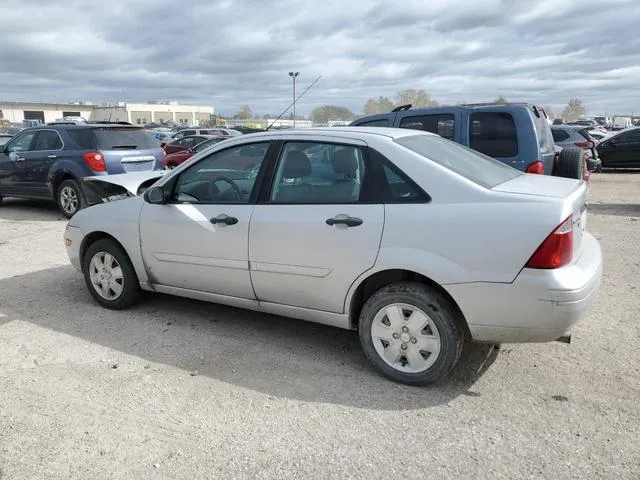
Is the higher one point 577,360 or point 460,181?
point 460,181

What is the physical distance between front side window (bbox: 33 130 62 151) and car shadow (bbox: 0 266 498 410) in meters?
5.02

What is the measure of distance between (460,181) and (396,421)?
1.49 m

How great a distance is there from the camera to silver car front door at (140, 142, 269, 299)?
13.0 feet

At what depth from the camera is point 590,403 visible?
125 inches

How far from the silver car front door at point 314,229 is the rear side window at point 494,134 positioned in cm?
372

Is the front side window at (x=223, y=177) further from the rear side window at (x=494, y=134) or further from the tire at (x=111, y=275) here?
the rear side window at (x=494, y=134)

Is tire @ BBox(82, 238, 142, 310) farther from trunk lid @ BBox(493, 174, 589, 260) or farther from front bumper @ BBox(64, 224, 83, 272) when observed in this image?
trunk lid @ BBox(493, 174, 589, 260)

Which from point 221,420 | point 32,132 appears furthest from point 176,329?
point 32,132

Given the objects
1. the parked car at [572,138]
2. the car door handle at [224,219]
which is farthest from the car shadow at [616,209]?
the car door handle at [224,219]

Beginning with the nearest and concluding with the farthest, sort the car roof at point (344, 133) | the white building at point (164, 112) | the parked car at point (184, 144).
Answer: the car roof at point (344, 133), the parked car at point (184, 144), the white building at point (164, 112)

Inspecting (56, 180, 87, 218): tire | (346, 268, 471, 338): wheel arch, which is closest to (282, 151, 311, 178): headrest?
(346, 268, 471, 338): wheel arch

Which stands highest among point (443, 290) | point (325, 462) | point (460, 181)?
point (460, 181)

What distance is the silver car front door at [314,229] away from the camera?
11.3 feet

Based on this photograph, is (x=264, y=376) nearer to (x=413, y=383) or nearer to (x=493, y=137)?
(x=413, y=383)
